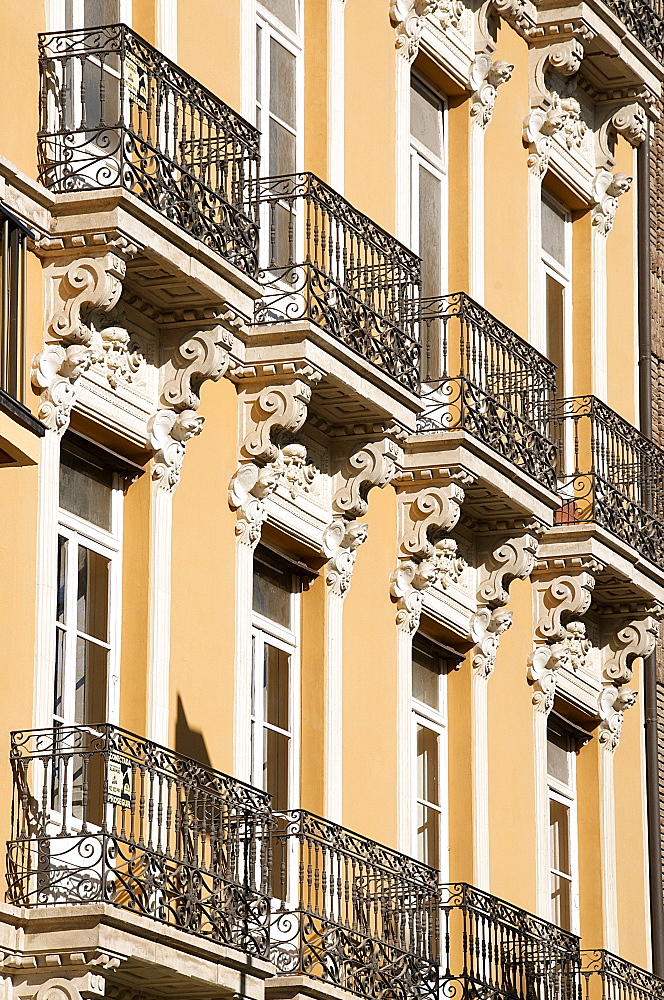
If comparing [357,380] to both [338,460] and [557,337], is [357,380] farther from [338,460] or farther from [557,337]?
[557,337]

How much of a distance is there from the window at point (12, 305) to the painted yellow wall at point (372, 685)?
482 cm

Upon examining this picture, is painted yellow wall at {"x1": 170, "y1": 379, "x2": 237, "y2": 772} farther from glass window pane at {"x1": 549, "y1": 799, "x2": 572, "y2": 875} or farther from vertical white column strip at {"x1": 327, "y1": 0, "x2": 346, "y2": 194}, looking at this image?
glass window pane at {"x1": 549, "y1": 799, "x2": 572, "y2": 875}

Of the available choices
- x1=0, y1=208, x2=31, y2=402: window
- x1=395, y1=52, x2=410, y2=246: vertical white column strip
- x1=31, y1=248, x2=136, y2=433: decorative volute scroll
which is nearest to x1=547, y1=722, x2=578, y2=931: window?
x1=395, y1=52, x2=410, y2=246: vertical white column strip

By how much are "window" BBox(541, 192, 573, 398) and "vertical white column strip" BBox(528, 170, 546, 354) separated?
29.1 inches

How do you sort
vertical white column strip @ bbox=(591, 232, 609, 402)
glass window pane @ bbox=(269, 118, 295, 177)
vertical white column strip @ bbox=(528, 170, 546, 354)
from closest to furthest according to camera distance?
glass window pane @ bbox=(269, 118, 295, 177) < vertical white column strip @ bbox=(528, 170, 546, 354) < vertical white column strip @ bbox=(591, 232, 609, 402)

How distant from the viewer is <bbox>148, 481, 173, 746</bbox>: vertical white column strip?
56.5 ft

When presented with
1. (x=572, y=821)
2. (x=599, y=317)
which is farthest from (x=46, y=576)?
(x=599, y=317)

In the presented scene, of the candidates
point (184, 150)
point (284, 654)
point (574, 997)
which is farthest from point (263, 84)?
point (574, 997)

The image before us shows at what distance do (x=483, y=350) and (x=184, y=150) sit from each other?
17.2 feet

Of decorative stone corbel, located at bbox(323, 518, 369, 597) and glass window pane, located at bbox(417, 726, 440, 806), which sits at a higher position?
decorative stone corbel, located at bbox(323, 518, 369, 597)

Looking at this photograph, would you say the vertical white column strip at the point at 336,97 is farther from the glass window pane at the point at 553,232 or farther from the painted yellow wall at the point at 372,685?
the glass window pane at the point at 553,232

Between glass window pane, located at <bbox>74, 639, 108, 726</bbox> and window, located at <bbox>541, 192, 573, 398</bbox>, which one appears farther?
window, located at <bbox>541, 192, 573, 398</bbox>

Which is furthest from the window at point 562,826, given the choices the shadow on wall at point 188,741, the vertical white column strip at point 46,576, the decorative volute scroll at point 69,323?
the decorative volute scroll at point 69,323

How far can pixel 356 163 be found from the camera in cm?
2089
